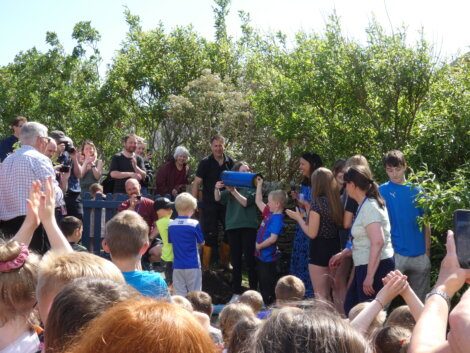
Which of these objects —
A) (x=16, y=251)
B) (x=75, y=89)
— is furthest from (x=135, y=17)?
(x=16, y=251)

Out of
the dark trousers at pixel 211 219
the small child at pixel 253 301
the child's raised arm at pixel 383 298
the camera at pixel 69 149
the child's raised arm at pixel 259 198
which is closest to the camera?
the child's raised arm at pixel 383 298

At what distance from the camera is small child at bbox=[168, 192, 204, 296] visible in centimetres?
871

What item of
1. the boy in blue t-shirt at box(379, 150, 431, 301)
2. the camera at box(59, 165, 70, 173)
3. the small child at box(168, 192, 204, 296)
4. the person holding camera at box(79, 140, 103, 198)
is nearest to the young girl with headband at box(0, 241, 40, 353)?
the boy in blue t-shirt at box(379, 150, 431, 301)

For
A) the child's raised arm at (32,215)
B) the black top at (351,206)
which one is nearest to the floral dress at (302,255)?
the black top at (351,206)

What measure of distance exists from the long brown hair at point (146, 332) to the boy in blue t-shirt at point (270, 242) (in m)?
7.20

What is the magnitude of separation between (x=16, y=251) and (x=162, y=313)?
216 centimetres

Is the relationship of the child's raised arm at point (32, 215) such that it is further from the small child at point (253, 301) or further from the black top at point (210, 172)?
the black top at point (210, 172)

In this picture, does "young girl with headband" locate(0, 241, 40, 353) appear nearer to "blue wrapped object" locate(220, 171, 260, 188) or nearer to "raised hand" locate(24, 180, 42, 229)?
"raised hand" locate(24, 180, 42, 229)

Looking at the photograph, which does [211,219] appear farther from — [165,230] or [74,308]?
[74,308]

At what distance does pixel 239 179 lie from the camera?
9.90m

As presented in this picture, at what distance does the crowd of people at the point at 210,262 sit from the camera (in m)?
1.92

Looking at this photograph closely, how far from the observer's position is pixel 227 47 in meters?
18.1

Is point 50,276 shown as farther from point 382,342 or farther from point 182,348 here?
point 382,342

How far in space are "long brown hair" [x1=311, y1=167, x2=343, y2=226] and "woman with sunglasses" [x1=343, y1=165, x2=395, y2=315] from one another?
92 centimetres
